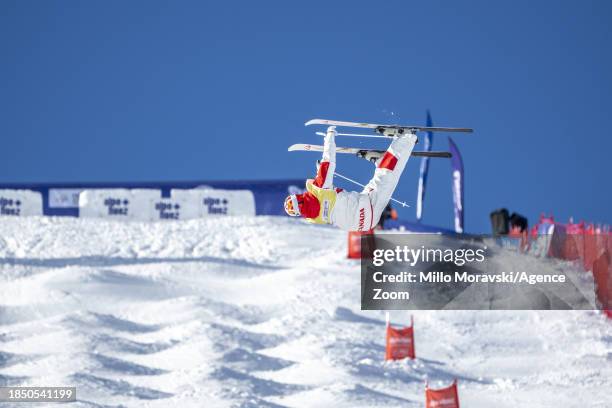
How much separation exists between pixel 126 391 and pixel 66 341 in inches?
149

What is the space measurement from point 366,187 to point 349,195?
19 centimetres

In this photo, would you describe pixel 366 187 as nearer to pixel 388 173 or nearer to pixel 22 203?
pixel 388 173

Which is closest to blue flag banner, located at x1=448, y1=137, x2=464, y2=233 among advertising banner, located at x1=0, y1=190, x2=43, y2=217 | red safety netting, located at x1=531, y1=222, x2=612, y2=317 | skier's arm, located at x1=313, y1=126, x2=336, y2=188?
red safety netting, located at x1=531, y1=222, x2=612, y2=317

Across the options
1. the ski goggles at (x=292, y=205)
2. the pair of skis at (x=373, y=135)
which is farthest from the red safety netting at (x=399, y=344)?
the ski goggles at (x=292, y=205)

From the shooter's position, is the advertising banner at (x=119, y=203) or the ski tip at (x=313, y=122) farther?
the advertising banner at (x=119, y=203)

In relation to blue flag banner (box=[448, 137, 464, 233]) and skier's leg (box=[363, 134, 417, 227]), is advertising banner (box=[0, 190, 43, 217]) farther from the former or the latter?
skier's leg (box=[363, 134, 417, 227])

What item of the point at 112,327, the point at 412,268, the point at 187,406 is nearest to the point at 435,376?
the point at 187,406

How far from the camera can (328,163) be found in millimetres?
9000

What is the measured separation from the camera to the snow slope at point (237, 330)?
2655cm

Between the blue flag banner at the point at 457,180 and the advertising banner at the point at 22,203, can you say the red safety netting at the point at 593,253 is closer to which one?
the blue flag banner at the point at 457,180

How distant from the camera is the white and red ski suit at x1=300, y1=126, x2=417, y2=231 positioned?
29.6 ft

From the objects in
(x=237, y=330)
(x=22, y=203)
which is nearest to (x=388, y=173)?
(x=237, y=330)

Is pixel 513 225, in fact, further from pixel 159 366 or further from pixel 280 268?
pixel 159 366

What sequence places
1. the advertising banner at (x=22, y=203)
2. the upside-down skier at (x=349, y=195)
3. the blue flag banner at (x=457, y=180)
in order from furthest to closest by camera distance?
the advertising banner at (x=22, y=203) → the blue flag banner at (x=457, y=180) → the upside-down skier at (x=349, y=195)
